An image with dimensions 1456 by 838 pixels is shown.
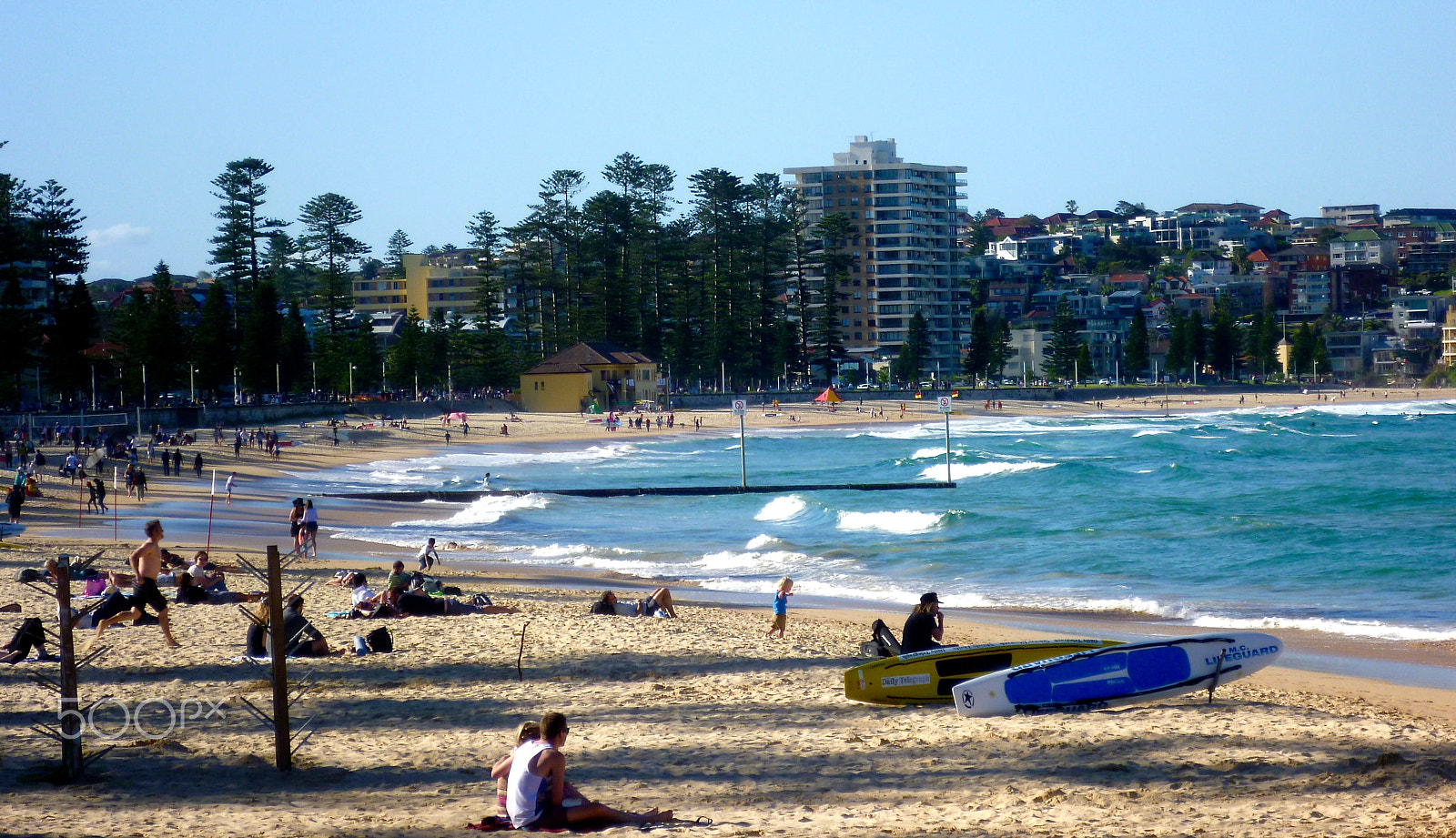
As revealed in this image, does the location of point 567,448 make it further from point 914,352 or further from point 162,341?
point 914,352

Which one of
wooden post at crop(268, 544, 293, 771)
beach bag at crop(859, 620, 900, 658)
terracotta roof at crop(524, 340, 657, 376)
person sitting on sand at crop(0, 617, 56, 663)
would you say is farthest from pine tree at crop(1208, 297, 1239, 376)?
wooden post at crop(268, 544, 293, 771)

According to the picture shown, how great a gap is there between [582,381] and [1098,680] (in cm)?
5971

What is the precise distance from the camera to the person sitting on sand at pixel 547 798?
571 centimetres

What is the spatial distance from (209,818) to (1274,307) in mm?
147237

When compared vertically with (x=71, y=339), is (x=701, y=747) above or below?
below

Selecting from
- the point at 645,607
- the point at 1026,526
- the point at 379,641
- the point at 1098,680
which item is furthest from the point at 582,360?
the point at 1098,680

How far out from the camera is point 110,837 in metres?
5.62

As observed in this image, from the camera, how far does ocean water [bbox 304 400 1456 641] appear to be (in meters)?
16.1

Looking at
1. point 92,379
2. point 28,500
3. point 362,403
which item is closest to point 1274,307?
point 362,403

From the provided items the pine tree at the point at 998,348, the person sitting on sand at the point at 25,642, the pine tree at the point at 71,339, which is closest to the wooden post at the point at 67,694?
the person sitting on sand at the point at 25,642

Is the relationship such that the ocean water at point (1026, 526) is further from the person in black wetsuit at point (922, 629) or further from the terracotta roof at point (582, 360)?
the terracotta roof at point (582, 360)

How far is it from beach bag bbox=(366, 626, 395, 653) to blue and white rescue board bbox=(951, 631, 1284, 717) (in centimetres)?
462

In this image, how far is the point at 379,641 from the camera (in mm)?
10195

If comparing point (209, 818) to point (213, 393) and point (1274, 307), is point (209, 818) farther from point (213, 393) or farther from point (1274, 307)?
point (1274, 307)
